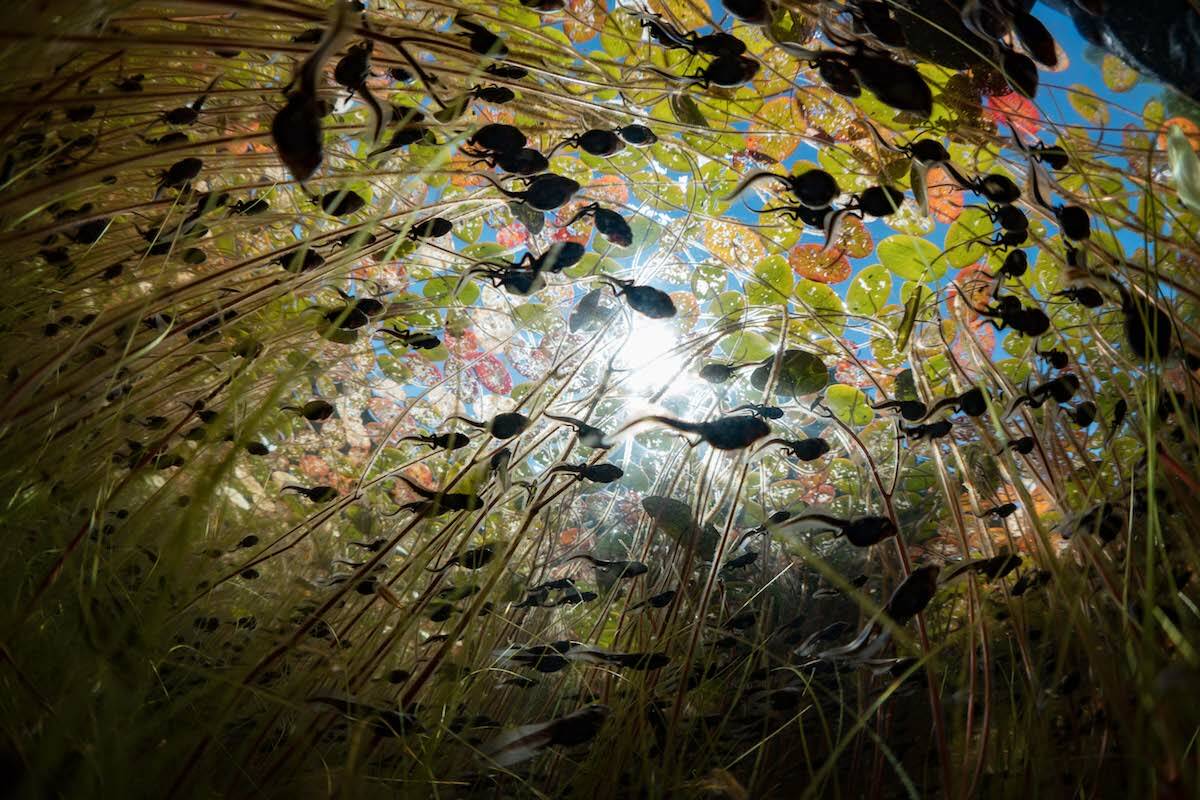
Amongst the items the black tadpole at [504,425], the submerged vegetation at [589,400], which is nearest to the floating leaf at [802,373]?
the submerged vegetation at [589,400]

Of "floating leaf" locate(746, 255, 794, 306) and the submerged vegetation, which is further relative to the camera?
"floating leaf" locate(746, 255, 794, 306)

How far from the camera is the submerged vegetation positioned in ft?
1.77

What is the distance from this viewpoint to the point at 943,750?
0.64 m

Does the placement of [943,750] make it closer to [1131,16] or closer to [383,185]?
[1131,16]

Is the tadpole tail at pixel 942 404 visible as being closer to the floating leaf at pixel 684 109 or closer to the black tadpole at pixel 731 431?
the black tadpole at pixel 731 431

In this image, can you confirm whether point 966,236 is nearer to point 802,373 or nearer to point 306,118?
point 802,373

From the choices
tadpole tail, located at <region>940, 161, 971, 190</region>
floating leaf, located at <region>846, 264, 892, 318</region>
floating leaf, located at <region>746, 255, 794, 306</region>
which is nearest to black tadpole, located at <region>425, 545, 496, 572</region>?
tadpole tail, located at <region>940, 161, 971, 190</region>

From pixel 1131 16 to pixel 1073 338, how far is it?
2.38 ft

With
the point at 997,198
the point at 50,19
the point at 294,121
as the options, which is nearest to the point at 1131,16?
the point at 997,198

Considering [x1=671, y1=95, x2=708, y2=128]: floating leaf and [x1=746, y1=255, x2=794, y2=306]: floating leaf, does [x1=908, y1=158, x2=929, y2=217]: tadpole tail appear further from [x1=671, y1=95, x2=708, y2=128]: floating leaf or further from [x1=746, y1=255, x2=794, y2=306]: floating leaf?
[x1=746, y1=255, x2=794, y2=306]: floating leaf

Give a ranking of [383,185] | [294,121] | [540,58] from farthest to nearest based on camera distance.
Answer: [383,185]
[540,58]
[294,121]

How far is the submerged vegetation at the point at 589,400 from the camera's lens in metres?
0.54

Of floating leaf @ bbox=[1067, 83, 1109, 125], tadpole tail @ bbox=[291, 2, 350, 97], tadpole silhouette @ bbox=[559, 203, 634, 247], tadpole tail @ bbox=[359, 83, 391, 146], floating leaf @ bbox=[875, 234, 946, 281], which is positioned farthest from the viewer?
floating leaf @ bbox=[875, 234, 946, 281]

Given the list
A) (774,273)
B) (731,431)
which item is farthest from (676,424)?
(774,273)
